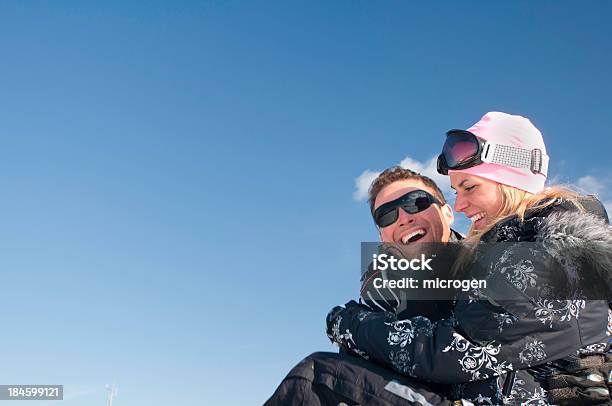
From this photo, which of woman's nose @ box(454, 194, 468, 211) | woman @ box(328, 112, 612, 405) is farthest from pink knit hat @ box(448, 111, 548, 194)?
woman @ box(328, 112, 612, 405)

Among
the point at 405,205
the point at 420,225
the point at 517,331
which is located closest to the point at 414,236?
the point at 420,225

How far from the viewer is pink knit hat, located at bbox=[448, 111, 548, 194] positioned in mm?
4539

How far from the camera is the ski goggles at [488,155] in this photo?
465 centimetres

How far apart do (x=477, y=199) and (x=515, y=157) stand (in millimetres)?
533

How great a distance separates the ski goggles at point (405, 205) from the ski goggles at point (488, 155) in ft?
2.96

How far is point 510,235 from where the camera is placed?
12.2 feet

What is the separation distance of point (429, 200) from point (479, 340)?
2.56 metres

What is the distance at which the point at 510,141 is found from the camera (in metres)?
4.86

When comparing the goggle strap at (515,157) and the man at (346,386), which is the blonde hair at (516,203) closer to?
the goggle strap at (515,157)

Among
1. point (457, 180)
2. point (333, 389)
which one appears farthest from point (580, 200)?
point (333, 389)

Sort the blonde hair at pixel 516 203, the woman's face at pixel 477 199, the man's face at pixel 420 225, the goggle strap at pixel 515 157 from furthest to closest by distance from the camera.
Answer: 1. the man's face at pixel 420 225
2. the goggle strap at pixel 515 157
3. the woman's face at pixel 477 199
4. the blonde hair at pixel 516 203

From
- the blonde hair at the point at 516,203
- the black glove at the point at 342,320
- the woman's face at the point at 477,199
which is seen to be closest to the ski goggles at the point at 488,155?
the woman's face at the point at 477,199

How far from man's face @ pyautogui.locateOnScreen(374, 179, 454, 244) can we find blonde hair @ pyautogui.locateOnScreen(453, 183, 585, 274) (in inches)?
38.8

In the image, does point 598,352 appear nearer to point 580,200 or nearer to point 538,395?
point 538,395
